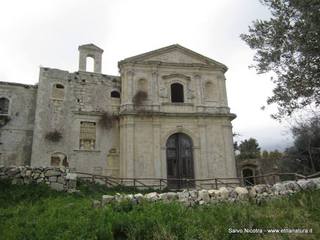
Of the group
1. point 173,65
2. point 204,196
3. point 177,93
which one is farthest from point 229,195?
point 173,65

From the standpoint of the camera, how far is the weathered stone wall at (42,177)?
1253 centimetres

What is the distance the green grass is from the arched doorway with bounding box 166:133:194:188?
11445 mm

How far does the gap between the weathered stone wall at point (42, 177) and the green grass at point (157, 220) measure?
319 cm

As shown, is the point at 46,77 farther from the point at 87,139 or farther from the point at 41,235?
the point at 41,235

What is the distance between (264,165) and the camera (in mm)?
25484

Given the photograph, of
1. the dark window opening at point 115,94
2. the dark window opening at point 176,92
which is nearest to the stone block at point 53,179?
the dark window opening at point 115,94

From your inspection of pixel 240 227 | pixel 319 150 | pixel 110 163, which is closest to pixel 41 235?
pixel 240 227

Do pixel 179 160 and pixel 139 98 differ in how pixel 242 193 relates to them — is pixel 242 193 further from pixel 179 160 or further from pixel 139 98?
pixel 139 98

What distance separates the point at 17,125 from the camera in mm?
19672

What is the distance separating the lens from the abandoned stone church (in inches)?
774

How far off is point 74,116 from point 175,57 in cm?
911

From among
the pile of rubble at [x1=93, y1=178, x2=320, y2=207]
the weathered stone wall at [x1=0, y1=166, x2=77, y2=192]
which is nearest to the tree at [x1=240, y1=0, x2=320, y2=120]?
the pile of rubble at [x1=93, y1=178, x2=320, y2=207]

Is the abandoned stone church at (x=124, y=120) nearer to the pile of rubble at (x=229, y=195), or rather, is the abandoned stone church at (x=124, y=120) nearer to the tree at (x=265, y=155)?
the tree at (x=265, y=155)

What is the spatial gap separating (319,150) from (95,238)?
21072mm
